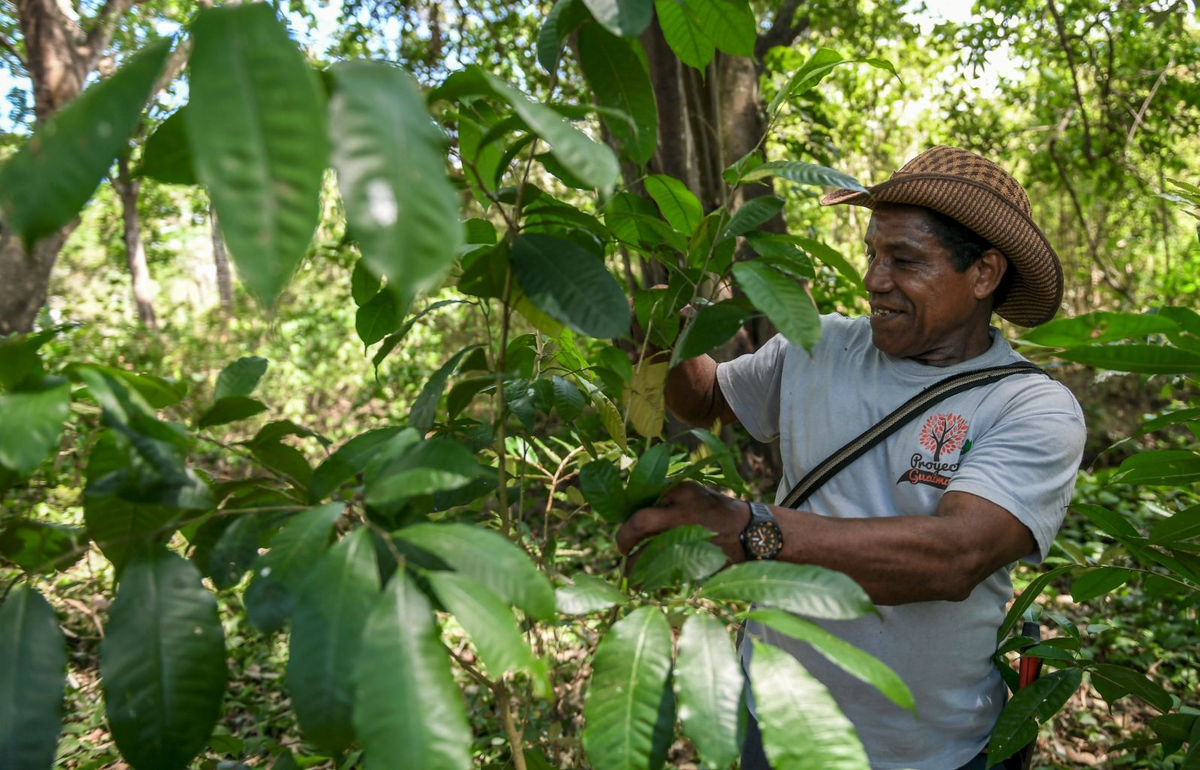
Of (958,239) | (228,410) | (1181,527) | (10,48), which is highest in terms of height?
(10,48)

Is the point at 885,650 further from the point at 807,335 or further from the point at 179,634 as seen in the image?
the point at 179,634

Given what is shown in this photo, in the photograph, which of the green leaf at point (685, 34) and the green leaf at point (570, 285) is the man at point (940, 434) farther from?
the green leaf at point (570, 285)

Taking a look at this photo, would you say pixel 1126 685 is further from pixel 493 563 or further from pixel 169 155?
pixel 169 155

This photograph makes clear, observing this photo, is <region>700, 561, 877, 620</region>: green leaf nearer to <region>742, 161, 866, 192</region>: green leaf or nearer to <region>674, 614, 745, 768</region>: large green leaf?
<region>674, 614, 745, 768</region>: large green leaf

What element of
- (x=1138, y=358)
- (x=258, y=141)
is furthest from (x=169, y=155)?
(x=1138, y=358)

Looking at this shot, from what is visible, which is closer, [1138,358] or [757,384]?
[1138,358]

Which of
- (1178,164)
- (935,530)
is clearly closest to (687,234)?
(935,530)

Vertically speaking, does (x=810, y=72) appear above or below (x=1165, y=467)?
above

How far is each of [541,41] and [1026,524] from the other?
1.07 meters

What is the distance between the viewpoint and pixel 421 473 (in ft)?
2.38

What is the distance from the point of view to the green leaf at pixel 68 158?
0.52m

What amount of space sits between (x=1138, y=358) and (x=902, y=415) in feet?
1.58

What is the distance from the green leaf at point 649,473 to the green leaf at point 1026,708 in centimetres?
86

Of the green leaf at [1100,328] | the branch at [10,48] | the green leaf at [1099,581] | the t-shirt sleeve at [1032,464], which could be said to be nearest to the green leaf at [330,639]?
the green leaf at [1100,328]
